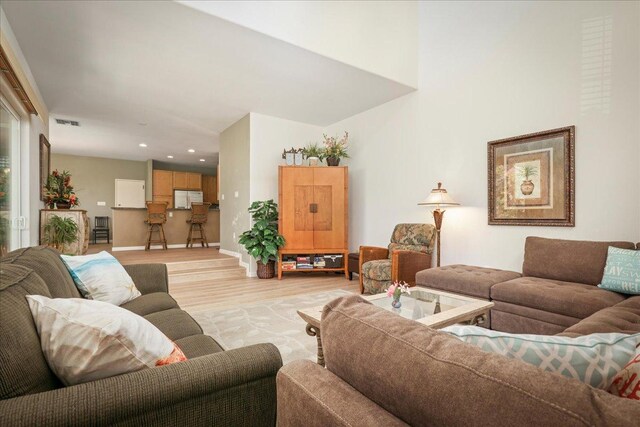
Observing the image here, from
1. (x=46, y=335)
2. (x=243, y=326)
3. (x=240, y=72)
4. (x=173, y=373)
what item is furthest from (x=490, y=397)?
(x=240, y=72)

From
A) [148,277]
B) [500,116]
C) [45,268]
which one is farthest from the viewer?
[500,116]

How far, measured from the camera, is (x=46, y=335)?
33.1 inches

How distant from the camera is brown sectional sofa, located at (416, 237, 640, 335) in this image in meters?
2.23

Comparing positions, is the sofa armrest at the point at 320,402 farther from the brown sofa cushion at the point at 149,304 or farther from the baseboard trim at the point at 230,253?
the baseboard trim at the point at 230,253

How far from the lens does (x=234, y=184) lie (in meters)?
5.97

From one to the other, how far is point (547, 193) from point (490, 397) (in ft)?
11.2

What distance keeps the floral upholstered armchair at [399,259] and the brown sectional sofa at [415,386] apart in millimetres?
2908

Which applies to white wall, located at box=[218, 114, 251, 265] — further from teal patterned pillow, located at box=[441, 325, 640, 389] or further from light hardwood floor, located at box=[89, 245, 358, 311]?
teal patterned pillow, located at box=[441, 325, 640, 389]

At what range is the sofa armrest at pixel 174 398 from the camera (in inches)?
27.3

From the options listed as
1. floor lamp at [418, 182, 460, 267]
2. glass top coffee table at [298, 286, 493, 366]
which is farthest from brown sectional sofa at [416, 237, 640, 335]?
floor lamp at [418, 182, 460, 267]

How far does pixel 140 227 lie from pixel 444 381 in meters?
8.24

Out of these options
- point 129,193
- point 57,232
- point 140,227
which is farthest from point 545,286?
point 129,193

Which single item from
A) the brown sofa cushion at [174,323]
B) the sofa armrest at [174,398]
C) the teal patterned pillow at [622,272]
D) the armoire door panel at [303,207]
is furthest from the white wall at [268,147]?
the sofa armrest at [174,398]

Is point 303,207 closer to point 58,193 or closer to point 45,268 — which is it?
point 58,193
